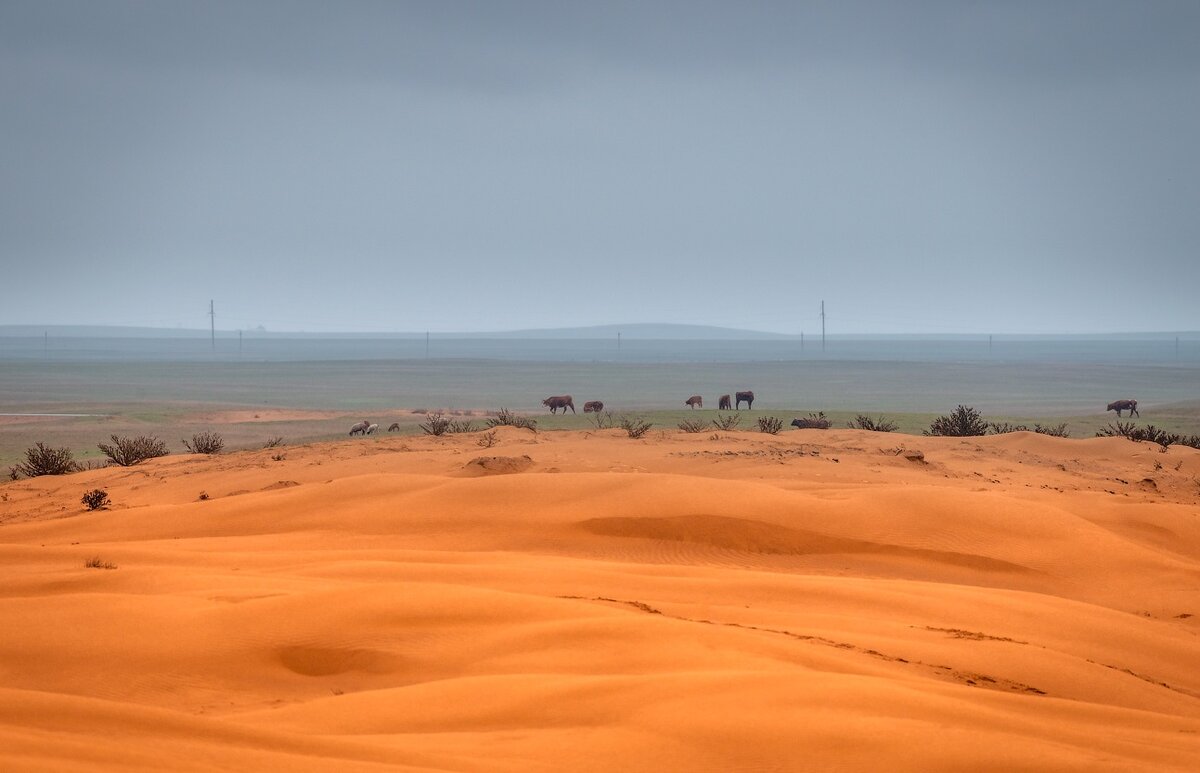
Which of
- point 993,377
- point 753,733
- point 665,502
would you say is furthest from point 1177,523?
point 993,377

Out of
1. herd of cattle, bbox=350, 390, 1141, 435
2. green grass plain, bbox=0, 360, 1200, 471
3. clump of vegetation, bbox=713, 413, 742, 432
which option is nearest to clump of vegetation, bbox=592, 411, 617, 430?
green grass plain, bbox=0, 360, 1200, 471

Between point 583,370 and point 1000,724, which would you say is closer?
point 1000,724

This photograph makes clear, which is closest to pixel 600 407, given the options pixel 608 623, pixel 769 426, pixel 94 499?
pixel 769 426

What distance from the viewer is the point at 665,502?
38.3ft

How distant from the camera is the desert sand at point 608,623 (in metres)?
4.24

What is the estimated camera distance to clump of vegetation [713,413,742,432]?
21.2m

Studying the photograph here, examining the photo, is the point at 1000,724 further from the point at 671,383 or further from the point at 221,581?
the point at 671,383

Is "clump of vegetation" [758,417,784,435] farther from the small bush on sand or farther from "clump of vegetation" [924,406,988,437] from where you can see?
the small bush on sand

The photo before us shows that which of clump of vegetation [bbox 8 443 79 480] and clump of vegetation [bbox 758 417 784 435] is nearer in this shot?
clump of vegetation [bbox 8 443 79 480]

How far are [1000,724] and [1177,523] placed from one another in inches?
326

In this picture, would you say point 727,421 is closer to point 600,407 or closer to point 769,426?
point 769,426

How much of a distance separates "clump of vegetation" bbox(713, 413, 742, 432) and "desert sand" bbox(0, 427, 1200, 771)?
5.92 m

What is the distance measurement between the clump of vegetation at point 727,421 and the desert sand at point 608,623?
19.4 ft

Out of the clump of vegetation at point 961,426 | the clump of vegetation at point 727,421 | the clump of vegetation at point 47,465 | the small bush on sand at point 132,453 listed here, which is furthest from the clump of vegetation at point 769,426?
the clump of vegetation at point 47,465
